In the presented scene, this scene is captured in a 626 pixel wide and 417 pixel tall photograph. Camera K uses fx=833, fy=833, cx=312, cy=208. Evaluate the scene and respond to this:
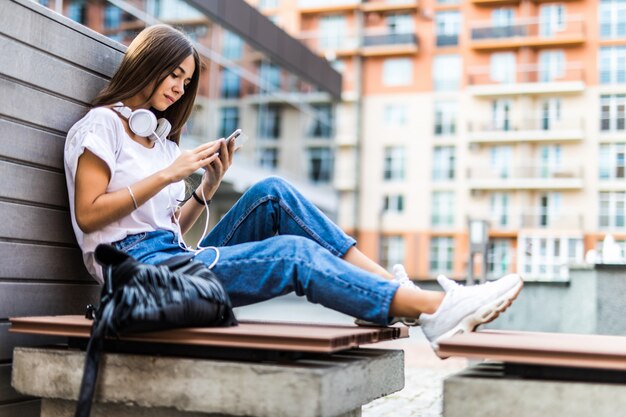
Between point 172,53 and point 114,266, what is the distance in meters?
0.87

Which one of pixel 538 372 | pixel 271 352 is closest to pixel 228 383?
pixel 271 352

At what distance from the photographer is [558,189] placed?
33625mm

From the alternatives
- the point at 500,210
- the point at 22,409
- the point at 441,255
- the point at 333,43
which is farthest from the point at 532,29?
the point at 22,409

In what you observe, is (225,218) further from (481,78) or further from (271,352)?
(481,78)

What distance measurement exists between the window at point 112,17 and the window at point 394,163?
24.6 meters

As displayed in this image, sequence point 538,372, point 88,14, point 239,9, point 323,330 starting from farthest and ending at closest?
point 239,9, point 88,14, point 323,330, point 538,372

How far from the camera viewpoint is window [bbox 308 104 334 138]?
74.2ft

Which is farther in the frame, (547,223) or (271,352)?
(547,223)

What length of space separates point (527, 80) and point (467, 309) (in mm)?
33973

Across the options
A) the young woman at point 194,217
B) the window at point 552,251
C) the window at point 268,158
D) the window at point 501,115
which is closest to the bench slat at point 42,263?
the young woman at point 194,217

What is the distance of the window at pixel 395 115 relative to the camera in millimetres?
36812

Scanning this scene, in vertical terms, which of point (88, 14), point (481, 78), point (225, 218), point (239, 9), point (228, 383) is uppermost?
point (481, 78)

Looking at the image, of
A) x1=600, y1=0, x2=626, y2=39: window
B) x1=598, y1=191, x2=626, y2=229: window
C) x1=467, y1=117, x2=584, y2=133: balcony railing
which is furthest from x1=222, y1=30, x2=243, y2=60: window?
x1=600, y1=0, x2=626, y2=39: window

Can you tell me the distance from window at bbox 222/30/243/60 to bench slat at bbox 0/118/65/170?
46.3ft
